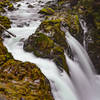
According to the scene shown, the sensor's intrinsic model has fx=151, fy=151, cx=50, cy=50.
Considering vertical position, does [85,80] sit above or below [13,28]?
below

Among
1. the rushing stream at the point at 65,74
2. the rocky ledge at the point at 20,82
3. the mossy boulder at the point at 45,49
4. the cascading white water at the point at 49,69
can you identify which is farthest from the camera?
the mossy boulder at the point at 45,49

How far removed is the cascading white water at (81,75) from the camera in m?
6.49

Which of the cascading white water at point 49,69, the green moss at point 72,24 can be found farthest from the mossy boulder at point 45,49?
the green moss at point 72,24

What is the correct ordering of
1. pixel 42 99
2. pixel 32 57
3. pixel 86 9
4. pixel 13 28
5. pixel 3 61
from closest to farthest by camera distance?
pixel 42 99 → pixel 3 61 → pixel 32 57 → pixel 13 28 → pixel 86 9

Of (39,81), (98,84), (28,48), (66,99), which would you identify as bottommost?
(98,84)

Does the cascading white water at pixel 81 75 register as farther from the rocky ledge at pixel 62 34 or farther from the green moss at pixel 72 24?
→ the green moss at pixel 72 24

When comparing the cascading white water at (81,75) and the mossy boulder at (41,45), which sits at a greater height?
the mossy boulder at (41,45)

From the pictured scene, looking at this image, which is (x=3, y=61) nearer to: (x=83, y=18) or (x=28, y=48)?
(x=28, y=48)

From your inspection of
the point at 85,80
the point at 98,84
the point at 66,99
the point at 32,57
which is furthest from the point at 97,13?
the point at 66,99

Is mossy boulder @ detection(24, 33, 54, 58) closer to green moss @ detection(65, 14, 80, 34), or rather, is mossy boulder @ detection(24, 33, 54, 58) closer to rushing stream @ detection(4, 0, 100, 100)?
rushing stream @ detection(4, 0, 100, 100)

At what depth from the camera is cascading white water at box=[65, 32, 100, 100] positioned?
21.3ft

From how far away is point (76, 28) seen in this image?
383 inches

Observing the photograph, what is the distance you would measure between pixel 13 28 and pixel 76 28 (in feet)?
13.3

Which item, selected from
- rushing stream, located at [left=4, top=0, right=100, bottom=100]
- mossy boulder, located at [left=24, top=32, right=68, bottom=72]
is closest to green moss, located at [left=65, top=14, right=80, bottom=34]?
rushing stream, located at [left=4, top=0, right=100, bottom=100]
